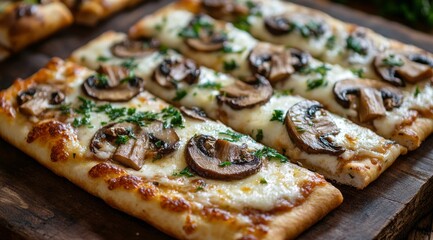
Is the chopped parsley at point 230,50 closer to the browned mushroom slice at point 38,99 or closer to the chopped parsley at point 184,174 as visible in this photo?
the browned mushroom slice at point 38,99

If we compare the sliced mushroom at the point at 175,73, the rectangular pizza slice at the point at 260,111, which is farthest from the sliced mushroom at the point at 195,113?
the sliced mushroom at the point at 175,73

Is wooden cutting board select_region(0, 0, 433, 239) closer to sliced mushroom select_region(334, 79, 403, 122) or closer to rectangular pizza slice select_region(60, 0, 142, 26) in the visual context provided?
sliced mushroom select_region(334, 79, 403, 122)

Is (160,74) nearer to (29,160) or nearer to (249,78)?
(249,78)

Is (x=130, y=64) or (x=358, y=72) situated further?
(x=130, y=64)

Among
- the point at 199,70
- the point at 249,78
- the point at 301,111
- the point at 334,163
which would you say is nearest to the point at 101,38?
the point at 199,70

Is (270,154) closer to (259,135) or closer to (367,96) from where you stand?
(259,135)

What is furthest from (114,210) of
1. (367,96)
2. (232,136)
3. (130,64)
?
(367,96)
